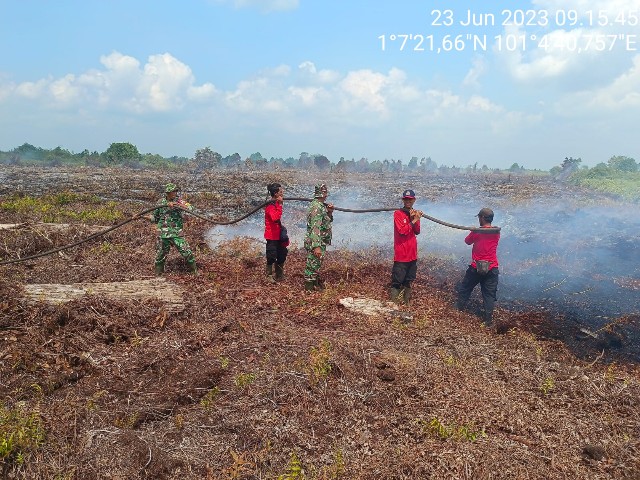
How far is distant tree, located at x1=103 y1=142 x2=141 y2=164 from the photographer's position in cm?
4338

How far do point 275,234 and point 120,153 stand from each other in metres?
40.7

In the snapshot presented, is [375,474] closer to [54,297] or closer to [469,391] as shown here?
[469,391]

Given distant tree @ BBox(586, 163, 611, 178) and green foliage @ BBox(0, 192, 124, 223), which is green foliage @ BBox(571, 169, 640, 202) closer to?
distant tree @ BBox(586, 163, 611, 178)

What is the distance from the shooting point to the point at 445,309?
23.5 feet

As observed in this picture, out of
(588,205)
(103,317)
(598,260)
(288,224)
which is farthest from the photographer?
(588,205)

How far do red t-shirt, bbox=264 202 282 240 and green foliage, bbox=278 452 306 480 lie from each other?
488 centimetres

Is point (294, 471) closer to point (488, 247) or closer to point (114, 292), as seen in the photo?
point (114, 292)

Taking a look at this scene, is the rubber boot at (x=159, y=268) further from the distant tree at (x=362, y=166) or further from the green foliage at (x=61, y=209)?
the distant tree at (x=362, y=166)

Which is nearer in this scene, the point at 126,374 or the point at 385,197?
the point at 126,374

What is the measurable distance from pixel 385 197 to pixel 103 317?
16.2 m

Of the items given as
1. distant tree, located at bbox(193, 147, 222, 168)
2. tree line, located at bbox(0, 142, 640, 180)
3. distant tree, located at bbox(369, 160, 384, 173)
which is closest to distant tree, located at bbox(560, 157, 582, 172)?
tree line, located at bbox(0, 142, 640, 180)

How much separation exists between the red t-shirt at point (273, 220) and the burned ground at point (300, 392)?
115cm

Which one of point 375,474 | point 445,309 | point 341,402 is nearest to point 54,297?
point 341,402

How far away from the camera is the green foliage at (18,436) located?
3.05 metres
